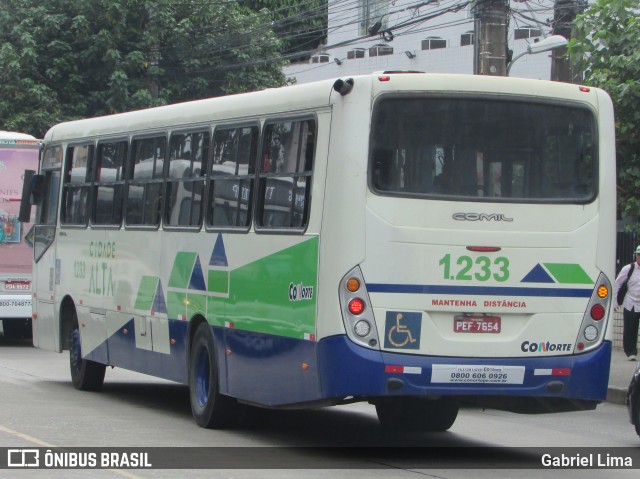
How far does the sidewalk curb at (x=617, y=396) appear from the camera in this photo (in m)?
16.1

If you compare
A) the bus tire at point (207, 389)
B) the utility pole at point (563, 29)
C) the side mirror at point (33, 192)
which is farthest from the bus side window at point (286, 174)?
the utility pole at point (563, 29)

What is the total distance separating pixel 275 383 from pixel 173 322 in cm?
254

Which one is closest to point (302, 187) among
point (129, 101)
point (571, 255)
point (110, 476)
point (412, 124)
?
point (412, 124)

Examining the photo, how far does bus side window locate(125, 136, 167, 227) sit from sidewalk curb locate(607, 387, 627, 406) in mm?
6102

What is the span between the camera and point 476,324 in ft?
33.4

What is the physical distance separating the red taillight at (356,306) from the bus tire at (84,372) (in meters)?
6.52

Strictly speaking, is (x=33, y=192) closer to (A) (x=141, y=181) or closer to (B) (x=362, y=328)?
(A) (x=141, y=181)

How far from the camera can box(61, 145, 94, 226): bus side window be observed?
1588 centimetres

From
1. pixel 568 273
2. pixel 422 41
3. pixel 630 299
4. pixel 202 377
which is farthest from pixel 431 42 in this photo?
pixel 568 273

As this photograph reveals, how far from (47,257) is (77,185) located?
1321 millimetres

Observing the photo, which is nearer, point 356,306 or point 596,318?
point 356,306

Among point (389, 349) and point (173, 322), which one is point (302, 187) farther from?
point (173, 322)

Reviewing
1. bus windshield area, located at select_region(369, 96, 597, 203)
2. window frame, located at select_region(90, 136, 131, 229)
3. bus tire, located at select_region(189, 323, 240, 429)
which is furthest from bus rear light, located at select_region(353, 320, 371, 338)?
window frame, located at select_region(90, 136, 131, 229)

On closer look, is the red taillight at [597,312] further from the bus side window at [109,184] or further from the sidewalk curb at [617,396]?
the bus side window at [109,184]
